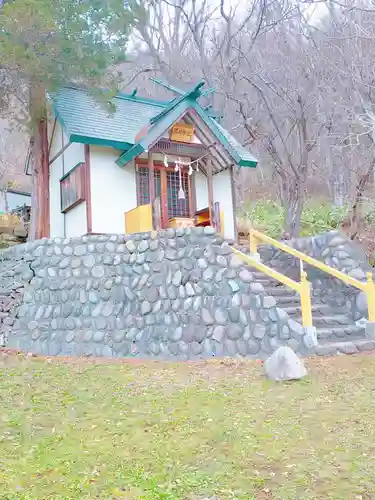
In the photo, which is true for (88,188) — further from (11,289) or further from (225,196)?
(225,196)

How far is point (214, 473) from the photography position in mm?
3557

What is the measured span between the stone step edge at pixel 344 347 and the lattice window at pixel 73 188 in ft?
22.7

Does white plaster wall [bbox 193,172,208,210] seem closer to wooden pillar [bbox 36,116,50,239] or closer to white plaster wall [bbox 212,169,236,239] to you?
white plaster wall [bbox 212,169,236,239]

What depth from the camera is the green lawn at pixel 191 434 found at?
11.0ft

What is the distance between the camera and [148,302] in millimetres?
8844

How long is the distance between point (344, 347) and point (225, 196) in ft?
23.9

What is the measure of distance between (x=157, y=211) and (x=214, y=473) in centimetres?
761

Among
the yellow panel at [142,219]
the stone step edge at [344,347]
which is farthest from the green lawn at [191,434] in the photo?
the yellow panel at [142,219]

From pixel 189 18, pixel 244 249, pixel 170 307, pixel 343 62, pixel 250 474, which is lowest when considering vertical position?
pixel 250 474

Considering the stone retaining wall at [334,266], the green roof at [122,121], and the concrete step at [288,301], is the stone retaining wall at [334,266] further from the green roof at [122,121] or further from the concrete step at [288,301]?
the green roof at [122,121]

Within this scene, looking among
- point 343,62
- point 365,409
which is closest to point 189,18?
point 343,62

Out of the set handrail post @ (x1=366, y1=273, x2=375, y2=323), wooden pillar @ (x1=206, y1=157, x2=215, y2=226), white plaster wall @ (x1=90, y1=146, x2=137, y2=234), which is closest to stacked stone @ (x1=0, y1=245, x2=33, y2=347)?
white plaster wall @ (x1=90, y1=146, x2=137, y2=234)

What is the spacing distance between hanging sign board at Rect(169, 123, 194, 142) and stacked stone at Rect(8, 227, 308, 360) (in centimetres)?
348

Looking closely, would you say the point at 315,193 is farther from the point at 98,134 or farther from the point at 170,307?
the point at 170,307
